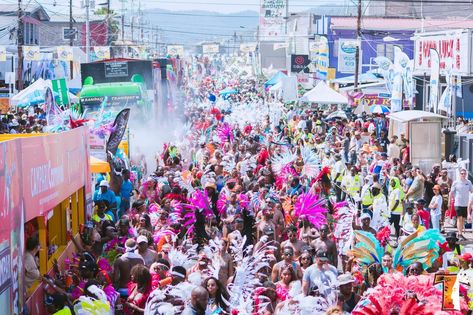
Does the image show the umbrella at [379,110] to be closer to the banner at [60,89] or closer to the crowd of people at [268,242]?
the banner at [60,89]

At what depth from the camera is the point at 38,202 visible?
33.8 ft

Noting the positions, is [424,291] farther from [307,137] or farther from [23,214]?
[307,137]

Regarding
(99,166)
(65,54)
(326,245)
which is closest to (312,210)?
(326,245)

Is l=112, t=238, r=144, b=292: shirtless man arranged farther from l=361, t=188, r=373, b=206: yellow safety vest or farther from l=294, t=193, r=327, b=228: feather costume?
l=361, t=188, r=373, b=206: yellow safety vest

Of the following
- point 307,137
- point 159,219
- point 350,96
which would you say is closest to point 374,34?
point 350,96

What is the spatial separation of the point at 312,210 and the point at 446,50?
21.0 m

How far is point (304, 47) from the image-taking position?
8319cm

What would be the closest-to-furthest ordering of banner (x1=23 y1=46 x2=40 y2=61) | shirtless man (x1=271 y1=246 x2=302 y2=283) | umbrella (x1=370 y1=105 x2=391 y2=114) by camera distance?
shirtless man (x1=271 y1=246 x2=302 y2=283)
umbrella (x1=370 y1=105 x2=391 y2=114)
banner (x1=23 y1=46 x2=40 y2=61)

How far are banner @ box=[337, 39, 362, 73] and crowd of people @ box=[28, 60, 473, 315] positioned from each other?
2699 centimetres

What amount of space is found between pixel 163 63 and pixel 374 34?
1832 cm

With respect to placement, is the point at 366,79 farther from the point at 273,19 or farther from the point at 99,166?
the point at 273,19

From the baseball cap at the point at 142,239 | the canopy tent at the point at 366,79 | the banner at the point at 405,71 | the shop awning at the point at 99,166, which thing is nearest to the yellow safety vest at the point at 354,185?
the shop awning at the point at 99,166

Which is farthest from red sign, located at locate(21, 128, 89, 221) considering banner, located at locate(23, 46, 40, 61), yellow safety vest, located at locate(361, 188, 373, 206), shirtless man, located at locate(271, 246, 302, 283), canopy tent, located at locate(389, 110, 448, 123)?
banner, located at locate(23, 46, 40, 61)

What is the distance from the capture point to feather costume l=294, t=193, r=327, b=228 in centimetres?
1412
